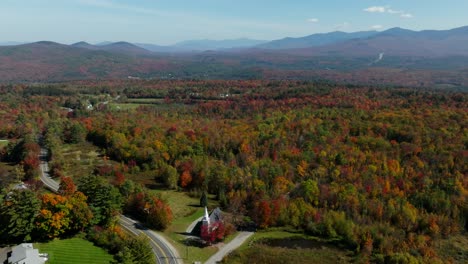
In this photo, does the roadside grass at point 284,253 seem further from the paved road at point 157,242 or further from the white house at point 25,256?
the white house at point 25,256

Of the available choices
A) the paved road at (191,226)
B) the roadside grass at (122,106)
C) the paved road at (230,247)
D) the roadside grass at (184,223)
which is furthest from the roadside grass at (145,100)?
the paved road at (230,247)

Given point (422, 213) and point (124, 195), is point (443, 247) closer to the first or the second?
point (422, 213)

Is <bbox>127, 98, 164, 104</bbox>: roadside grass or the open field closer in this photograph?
the open field

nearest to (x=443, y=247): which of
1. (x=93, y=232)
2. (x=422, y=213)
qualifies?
(x=422, y=213)

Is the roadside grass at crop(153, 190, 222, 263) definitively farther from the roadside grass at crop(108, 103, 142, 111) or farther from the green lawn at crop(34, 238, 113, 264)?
the roadside grass at crop(108, 103, 142, 111)

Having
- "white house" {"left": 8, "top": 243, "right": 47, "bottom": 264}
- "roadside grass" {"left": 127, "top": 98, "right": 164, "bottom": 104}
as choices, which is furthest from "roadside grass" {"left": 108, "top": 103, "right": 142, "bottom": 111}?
"white house" {"left": 8, "top": 243, "right": 47, "bottom": 264}

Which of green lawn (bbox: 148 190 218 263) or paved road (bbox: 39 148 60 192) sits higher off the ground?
paved road (bbox: 39 148 60 192)
